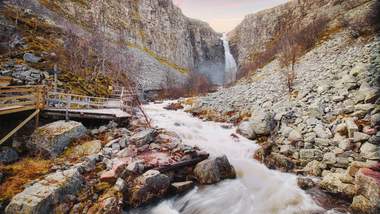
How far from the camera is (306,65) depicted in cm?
1745

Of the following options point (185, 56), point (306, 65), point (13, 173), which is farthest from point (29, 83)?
point (185, 56)

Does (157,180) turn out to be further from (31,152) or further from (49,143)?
(31,152)

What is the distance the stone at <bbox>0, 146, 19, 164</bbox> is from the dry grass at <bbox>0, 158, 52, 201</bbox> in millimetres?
413

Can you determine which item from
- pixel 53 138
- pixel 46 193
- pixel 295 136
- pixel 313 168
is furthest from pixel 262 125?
pixel 53 138

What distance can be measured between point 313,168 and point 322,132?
66.3 inches

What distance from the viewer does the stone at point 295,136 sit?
9.05 metres

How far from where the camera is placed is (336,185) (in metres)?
6.49

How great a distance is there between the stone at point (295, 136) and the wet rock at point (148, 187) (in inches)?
236

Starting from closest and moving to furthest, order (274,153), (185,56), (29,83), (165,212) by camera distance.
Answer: (165,212) → (274,153) → (29,83) → (185,56)

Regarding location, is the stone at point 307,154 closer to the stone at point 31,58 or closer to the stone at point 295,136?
the stone at point 295,136

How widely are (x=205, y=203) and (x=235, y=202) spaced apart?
45.3 inches

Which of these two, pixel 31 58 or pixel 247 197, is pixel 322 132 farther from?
pixel 31 58

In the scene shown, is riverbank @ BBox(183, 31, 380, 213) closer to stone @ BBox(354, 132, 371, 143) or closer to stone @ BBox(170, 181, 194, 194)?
stone @ BBox(354, 132, 371, 143)

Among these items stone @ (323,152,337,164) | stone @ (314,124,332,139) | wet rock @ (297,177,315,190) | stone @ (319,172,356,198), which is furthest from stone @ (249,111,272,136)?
stone @ (319,172,356,198)
